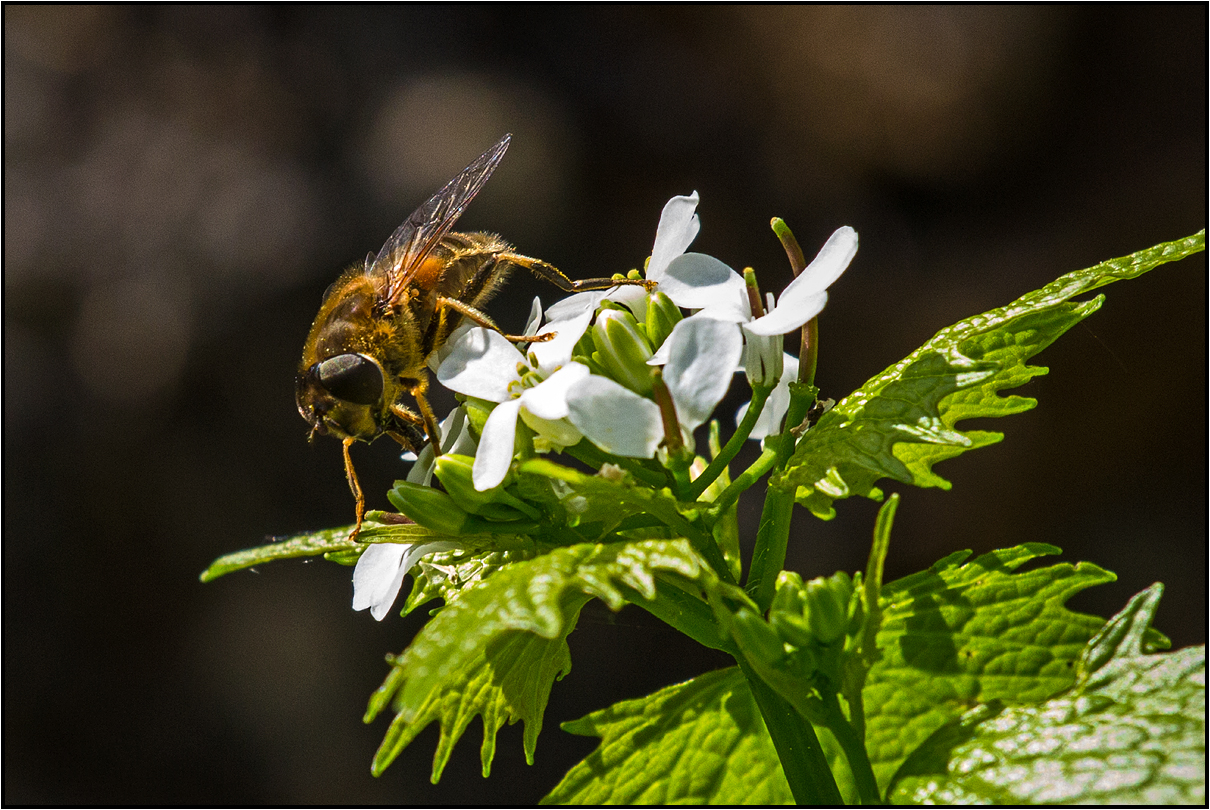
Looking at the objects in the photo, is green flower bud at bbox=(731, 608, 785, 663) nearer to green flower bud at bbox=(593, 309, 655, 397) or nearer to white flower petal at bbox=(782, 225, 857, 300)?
green flower bud at bbox=(593, 309, 655, 397)

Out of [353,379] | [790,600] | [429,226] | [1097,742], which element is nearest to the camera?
[1097,742]

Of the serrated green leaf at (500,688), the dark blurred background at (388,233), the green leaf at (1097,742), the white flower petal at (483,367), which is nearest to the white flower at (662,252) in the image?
the white flower petal at (483,367)

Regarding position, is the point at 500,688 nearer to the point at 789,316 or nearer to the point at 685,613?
the point at 685,613

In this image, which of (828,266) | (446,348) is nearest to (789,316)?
(828,266)

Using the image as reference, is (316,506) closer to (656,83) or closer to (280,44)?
(280,44)

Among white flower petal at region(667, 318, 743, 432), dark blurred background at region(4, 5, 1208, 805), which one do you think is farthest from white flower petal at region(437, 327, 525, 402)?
dark blurred background at region(4, 5, 1208, 805)

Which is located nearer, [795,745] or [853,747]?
[853,747]
